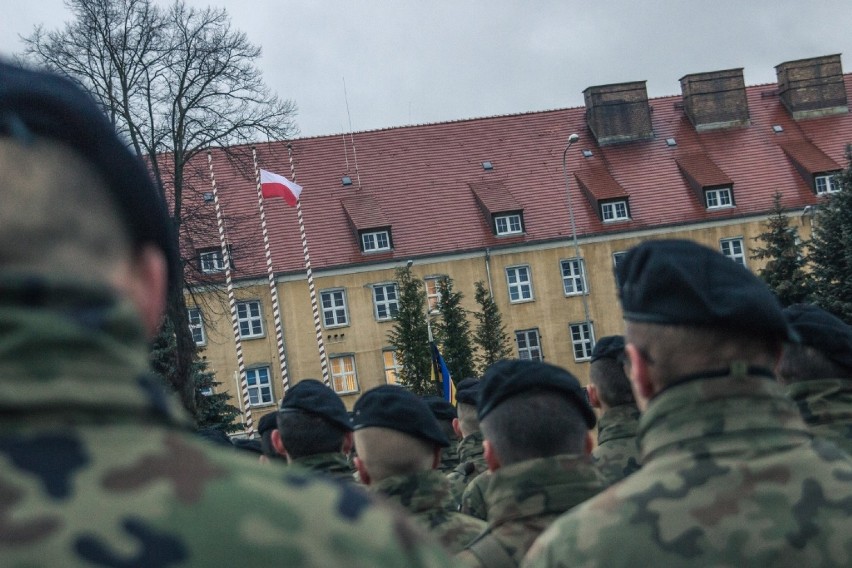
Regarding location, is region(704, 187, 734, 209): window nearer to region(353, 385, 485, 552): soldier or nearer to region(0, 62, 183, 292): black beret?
region(353, 385, 485, 552): soldier

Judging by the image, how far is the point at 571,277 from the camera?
2175 inches

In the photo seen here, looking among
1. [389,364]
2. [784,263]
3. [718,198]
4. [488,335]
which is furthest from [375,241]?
[784,263]

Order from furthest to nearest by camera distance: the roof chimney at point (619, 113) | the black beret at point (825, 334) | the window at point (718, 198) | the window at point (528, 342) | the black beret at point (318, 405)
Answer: the roof chimney at point (619, 113) → the window at point (718, 198) → the window at point (528, 342) → the black beret at point (318, 405) → the black beret at point (825, 334)

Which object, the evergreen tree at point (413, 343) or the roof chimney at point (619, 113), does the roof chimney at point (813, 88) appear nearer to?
the roof chimney at point (619, 113)

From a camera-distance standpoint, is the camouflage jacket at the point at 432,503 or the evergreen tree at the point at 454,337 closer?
the camouflage jacket at the point at 432,503

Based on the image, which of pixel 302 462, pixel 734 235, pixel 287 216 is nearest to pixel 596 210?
pixel 734 235

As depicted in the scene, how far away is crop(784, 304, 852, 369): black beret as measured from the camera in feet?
17.6

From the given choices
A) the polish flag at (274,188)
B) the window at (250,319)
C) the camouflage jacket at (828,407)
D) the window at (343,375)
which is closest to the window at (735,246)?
the window at (343,375)

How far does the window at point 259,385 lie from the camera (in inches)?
2096

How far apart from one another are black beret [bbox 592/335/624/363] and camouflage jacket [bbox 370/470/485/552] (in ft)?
5.52

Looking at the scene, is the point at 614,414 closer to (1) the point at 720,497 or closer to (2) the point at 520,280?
(1) the point at 720,497

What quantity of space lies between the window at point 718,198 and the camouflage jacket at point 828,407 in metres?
53.0

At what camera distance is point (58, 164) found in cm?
187

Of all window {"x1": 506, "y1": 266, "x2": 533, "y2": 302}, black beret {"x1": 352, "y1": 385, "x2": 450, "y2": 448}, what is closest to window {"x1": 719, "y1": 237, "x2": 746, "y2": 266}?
window {"x1": 506, "y1": 266, "x2": 533, "y2": 302}
